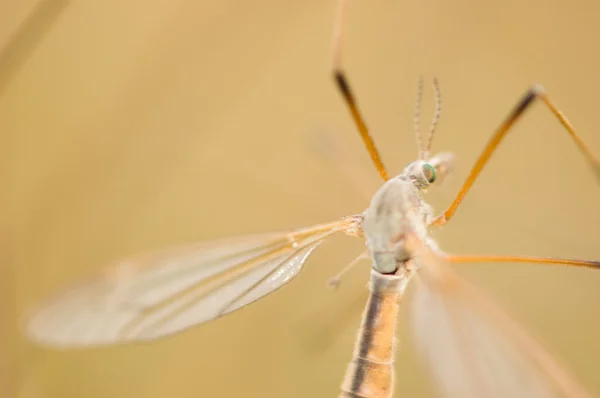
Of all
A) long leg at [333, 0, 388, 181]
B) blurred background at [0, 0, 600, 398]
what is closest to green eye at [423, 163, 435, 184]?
long leg at [333, 0, 388, 181]

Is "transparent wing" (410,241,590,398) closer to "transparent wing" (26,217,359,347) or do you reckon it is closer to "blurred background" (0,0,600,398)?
"transparent wing" (26,217,359,347)

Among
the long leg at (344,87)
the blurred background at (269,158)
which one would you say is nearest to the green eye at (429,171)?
the long leg at (344,87)

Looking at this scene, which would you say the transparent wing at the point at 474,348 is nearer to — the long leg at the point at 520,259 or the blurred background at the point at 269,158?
the long leg at the point at 520,259

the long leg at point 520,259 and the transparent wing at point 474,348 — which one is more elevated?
the long leg at point 520,259

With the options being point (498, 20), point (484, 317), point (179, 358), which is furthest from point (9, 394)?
point (498, 20)

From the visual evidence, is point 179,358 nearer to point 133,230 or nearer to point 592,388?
point 133,230

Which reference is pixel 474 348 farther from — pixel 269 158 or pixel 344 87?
pixel 269 158
